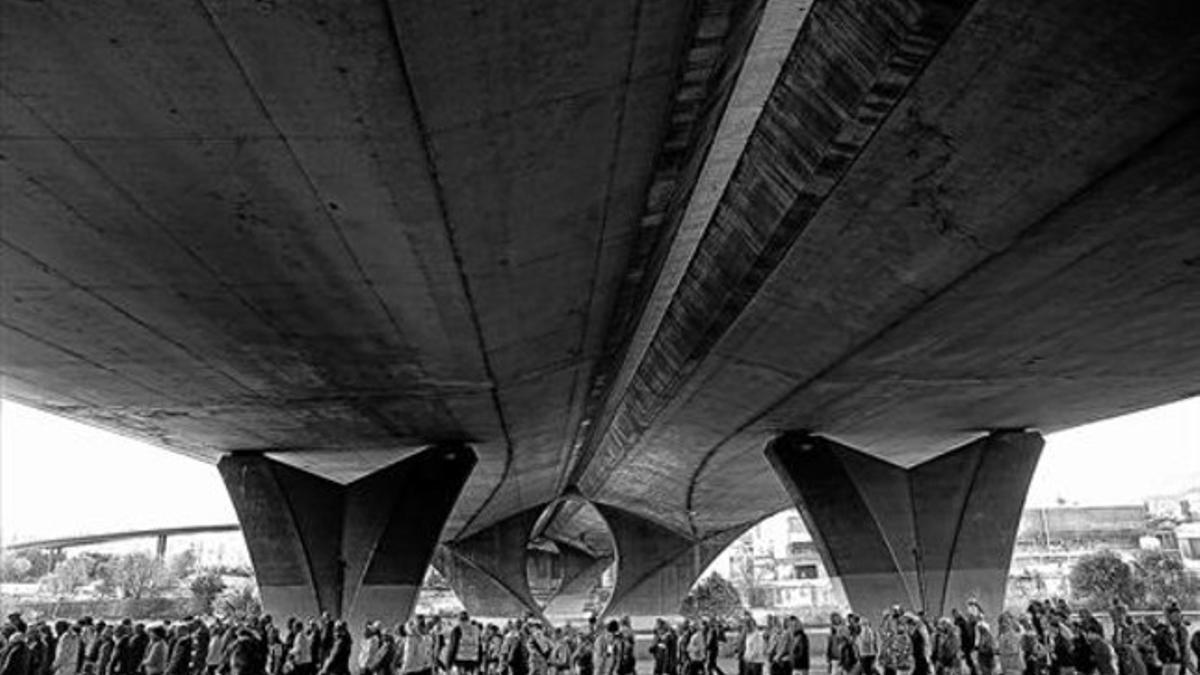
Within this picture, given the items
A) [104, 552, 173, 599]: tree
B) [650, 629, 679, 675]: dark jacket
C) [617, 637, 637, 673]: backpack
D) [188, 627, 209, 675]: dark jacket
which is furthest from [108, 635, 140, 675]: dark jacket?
[104, 552, 173, 599]: tree

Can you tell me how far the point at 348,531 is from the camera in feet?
84.1

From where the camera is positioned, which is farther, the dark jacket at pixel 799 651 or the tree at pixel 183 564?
the tree at pixel 183 564

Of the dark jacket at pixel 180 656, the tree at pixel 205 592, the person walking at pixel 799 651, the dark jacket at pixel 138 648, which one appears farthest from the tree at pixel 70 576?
the person walking at pixel 799 651

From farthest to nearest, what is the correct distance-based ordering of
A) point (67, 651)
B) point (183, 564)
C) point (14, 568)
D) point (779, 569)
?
point (183, 564)
point (779, 569)
point (14, 568)
point (67, 651)

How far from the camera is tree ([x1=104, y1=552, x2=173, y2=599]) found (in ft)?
348

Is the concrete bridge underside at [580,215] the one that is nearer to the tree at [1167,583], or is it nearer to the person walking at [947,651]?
the person walking at [947,651]

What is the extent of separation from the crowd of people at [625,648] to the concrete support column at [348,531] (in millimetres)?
6229

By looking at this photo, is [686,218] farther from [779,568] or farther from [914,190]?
[779,568]

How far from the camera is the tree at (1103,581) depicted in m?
57.8

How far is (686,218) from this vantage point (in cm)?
1432

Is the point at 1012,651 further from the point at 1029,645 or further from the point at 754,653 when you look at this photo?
the point at 754,653

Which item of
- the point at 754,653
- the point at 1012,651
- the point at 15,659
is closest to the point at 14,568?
the point at 15,659

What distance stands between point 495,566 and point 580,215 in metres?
48.7

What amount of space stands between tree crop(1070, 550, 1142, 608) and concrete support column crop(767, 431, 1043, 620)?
36.7 m
